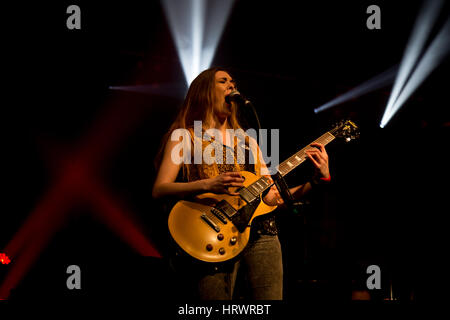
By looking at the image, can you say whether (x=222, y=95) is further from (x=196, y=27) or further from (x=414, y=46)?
(x=414, y=46)

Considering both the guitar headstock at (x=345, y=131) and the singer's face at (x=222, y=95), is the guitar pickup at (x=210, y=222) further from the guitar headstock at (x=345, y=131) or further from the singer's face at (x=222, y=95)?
the guitar headstock at (x=345, y=131)

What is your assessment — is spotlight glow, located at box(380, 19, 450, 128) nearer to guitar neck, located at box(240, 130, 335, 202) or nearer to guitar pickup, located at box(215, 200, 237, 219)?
guitar neck, located at box(240, 130, 335, 202)

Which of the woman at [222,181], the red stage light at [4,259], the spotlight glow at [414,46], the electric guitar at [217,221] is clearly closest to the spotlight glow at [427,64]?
the spotlight glow at [414,46]

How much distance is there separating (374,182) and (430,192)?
778 mm

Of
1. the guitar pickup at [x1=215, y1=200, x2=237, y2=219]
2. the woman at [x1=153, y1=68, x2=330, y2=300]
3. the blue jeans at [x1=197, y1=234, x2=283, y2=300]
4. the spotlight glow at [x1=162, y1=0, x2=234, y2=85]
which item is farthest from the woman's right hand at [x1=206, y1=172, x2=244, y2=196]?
the spotlight glow at [x1=162, y1=0, x2=234, y2=85]

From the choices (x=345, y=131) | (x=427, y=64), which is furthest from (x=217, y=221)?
(x=427, y=64)

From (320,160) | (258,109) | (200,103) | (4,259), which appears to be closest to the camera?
(320,160)

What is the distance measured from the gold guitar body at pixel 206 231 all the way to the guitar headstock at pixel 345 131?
1030 millimetres

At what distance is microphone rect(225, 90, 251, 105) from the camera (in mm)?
2017

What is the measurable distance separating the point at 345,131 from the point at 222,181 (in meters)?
1.31

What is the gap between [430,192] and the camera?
16.4ft

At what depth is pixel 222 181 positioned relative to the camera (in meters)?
1.79

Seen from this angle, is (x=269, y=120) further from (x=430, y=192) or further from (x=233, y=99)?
(x=233, y=99)
